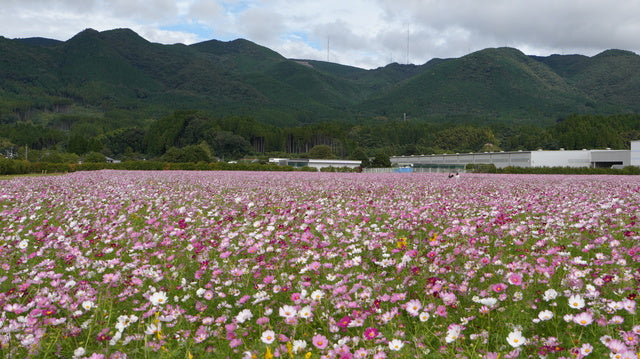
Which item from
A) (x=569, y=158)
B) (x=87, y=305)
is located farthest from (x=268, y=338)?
(x=569, y=158)

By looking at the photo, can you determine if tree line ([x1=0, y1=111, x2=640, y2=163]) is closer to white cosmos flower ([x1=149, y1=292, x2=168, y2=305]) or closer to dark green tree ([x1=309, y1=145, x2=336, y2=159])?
dark green tree ([x1=309, y1=145, x2=336, y2=159])

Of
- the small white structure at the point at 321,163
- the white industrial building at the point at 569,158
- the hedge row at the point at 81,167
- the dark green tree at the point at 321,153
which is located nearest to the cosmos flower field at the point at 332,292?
the hedge row at the point at 81,167

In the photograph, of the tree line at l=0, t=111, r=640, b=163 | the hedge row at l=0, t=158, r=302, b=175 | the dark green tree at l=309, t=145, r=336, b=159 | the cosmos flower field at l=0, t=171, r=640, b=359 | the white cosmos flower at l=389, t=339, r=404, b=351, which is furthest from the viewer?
the tree line at l=0, t=111, r=640, b=163

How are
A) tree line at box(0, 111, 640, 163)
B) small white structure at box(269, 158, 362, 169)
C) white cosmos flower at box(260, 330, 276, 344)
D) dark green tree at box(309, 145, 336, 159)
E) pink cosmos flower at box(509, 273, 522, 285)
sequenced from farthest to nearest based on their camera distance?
1. tree line at box(0, 111, 640, 163)
2. dark green tree at box(309, 145, 336, 159)
3. small white structure at box(269, 158, 362, 169)
4. pink cosmos flower at box(509, 273, 522, 285)
5. white cosmos flower at box(260, 330, 276, 344)

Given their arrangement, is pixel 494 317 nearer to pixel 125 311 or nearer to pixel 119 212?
pixel 125 311

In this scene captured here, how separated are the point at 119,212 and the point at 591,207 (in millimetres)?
9668

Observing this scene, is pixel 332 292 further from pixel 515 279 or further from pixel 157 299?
pixel 515 279

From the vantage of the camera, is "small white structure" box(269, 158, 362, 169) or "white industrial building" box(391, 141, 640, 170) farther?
"small white structure" box(269, 158, 362, 169)

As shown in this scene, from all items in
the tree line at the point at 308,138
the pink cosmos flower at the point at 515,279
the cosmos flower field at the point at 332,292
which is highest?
the tree line at the point at 308,138

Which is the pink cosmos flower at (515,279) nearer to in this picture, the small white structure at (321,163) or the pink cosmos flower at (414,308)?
the pink cosmos flower at (414,308)

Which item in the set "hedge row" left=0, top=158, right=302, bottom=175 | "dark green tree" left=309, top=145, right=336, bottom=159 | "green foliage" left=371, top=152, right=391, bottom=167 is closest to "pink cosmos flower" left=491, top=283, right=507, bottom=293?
"hedge row" left=0, top=158, right=302, bottom=175

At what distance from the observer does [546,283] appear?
3994mm

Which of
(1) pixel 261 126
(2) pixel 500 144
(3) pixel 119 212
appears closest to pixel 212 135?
(1) pixel 261 126

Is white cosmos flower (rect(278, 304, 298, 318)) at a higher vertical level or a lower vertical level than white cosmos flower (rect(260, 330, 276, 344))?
higher
